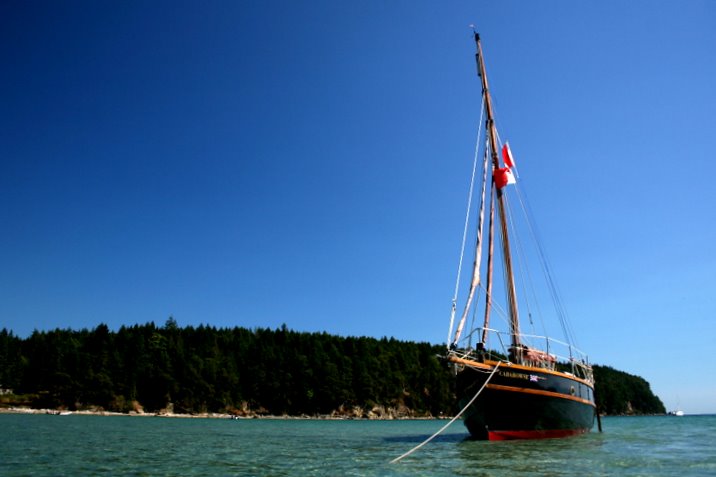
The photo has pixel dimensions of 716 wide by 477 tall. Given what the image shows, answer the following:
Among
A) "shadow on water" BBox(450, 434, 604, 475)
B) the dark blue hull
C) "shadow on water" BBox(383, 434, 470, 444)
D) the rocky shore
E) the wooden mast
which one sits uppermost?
the wooden mast

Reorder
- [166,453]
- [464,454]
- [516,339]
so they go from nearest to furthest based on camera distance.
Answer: [464,454], [166,453], [516,339]

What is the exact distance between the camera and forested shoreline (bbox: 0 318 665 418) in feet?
424

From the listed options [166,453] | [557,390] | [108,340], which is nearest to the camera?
[166,453]

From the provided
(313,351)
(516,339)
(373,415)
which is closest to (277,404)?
(313,351)

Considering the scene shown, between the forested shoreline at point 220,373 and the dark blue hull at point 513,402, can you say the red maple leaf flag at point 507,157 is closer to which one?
the dark blue hull at point 513,402

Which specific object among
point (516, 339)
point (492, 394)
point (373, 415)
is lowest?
point (373, 415)

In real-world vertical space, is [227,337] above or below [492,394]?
above

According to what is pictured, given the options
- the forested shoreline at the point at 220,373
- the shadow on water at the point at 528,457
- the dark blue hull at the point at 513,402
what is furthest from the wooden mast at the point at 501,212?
the forested shoreline at the point at 220,373

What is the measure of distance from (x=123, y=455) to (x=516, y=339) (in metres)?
26.5

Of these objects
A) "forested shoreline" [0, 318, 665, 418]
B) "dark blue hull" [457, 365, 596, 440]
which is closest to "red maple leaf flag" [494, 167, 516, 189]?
"dark blue hull" [457, 365, 596, 440]

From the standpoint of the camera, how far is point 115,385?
131 m

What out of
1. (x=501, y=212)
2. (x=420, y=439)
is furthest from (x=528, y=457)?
(x=501, y=212)

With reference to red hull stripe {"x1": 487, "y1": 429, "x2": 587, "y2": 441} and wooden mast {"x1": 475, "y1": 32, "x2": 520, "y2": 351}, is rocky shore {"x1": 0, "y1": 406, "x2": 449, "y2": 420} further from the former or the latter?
red hull stripe {"x1": 487, "y1": 429, "x2": 587, "y2": 441}

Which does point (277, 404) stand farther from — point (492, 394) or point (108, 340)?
point (492, 394)
